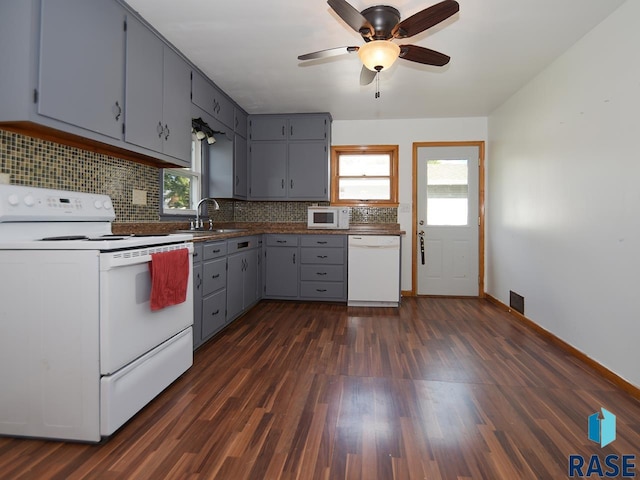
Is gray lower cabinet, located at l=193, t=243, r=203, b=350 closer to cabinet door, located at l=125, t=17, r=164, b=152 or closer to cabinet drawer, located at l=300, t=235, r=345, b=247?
cabinet door, located at l=125, t=17, r=164, b=152

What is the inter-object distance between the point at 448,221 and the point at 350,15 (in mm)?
3354

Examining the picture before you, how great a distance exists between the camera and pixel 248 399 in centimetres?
193

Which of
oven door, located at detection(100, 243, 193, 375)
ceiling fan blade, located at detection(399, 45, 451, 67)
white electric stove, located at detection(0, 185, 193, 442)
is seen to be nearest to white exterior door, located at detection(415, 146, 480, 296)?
ceiling fan blade, located at detection(399, 45, 451, 67)

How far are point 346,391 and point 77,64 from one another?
2.32 meters

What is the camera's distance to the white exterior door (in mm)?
4645

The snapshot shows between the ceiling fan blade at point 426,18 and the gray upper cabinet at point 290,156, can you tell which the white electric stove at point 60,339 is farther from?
the gray upper cabinet at point 290,156

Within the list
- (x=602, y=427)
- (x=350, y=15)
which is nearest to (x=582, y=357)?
(x=602, y=427)

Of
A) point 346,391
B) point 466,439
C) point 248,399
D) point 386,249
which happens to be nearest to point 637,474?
point 466,439

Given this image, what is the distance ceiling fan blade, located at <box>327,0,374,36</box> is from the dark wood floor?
2103 millimetres

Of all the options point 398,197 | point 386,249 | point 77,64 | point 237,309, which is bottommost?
point 237,309

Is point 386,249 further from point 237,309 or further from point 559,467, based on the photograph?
point 559,467

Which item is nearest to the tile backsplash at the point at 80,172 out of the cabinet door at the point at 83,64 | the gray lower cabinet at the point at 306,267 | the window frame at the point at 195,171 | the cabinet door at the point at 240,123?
the cabinet door at the point at 83,64

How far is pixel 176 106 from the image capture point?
9.13 feet

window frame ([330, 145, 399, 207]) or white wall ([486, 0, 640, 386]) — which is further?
window frame ([330, 145, 399, 207])
